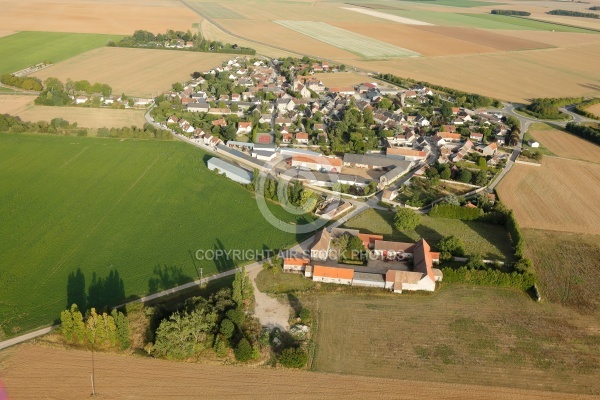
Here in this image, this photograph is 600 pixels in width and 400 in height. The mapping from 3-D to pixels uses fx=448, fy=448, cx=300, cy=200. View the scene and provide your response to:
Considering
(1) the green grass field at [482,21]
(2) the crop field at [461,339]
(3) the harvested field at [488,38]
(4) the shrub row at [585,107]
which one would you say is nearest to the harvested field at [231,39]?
(3) the harvested field at [488,38]

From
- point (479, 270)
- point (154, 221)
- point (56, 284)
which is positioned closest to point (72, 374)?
point (56, 284)

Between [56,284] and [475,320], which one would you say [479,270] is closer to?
[475,320]

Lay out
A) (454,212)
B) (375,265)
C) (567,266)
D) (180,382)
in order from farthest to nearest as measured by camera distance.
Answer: (454,212)
(567,266)
(375,265)
(180,382)

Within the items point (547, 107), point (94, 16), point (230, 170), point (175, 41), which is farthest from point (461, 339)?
point (94, 16)

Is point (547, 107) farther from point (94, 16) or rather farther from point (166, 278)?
point (94, 16)

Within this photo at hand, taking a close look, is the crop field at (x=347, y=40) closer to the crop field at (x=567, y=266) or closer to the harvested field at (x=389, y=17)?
the harvested field at (x=389, y=17)

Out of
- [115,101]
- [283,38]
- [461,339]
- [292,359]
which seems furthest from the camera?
[283,38]

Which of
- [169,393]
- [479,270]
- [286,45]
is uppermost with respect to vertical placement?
[286,45]
